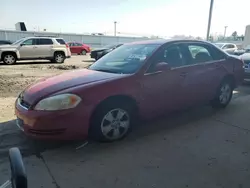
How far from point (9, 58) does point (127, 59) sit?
11.8 meters

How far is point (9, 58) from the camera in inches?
538

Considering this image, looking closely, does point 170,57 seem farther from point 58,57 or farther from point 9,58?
point 58,57

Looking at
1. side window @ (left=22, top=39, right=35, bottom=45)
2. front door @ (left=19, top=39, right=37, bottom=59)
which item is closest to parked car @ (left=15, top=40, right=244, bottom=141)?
front door @ (left=19, top=39, right=37, bottom=59)

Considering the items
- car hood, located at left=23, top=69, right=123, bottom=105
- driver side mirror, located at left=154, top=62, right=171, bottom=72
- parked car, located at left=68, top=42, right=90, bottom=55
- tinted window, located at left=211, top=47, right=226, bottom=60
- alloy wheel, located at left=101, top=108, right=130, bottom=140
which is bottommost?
parked car, located at left=68, top=42, right=90, bottom=55

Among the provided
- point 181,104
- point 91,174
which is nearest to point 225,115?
point 181,104

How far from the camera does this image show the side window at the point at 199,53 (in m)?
4.49

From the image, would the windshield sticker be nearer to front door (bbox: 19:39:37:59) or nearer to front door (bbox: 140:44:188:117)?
front door (bbox: 140:44:188:117)

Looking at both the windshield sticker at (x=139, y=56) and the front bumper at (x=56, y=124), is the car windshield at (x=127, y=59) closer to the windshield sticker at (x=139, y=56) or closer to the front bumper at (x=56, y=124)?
the windshield sticker at (x=139, y=56)

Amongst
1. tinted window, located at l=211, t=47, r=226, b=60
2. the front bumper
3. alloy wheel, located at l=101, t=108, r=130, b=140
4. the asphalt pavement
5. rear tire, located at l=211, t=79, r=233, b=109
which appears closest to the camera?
the asphalt pavement

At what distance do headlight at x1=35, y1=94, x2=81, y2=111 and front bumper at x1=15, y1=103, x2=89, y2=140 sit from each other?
0.07m

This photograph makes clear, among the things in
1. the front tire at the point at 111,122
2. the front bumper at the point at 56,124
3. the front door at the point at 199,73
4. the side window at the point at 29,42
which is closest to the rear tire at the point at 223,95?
the front door at the point at 199,73

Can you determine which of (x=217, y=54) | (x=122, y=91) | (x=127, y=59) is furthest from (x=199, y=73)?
(x=122, y=91)

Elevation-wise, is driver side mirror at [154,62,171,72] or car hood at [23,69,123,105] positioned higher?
driver side mirror at [154,62,171,72]

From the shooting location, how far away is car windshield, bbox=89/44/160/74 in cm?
383
